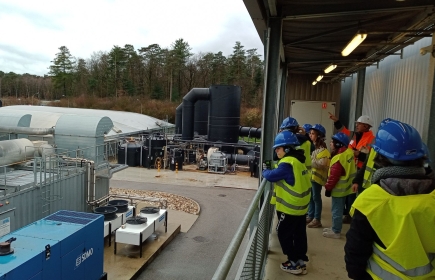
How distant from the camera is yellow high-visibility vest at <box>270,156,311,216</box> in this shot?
14.3 ft

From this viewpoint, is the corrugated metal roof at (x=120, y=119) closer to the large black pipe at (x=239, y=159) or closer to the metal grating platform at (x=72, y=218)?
the large black pipe at (x=239, y=159)

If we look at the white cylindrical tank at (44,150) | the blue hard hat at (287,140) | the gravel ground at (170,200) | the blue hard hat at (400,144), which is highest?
the blue hard hat at (400,144)

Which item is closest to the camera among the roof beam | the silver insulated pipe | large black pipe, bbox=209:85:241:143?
the roof beam

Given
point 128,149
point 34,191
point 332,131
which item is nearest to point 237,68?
point 128,149

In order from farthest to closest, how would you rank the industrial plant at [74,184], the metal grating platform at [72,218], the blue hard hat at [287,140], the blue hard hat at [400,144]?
the metal grating platform at [72,218] < the industrial plant at [74,184] < the blue hard hat at [287,140] < the blue hard hat at [400,144]

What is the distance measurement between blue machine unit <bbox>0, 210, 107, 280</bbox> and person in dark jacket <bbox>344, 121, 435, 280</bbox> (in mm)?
5580

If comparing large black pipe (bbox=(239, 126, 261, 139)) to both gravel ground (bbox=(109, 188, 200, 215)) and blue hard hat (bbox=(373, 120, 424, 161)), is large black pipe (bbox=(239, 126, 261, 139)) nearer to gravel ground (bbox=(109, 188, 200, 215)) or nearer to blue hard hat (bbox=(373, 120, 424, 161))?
gravel ground (bbox=(109, 188, 200, 215))

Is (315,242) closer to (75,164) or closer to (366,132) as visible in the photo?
(366,132)

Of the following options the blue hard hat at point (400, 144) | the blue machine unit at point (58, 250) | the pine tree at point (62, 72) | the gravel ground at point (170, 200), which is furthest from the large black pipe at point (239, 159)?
the pine tree at point (62, 72)

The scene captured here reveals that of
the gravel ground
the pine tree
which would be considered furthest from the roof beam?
the pine tree

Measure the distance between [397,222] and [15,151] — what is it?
12804 mm

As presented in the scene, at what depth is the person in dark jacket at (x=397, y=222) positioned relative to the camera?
2.14 meters

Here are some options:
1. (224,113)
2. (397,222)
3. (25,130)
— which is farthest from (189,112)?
(397,222)

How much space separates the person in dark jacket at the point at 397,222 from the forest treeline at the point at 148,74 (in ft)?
173
